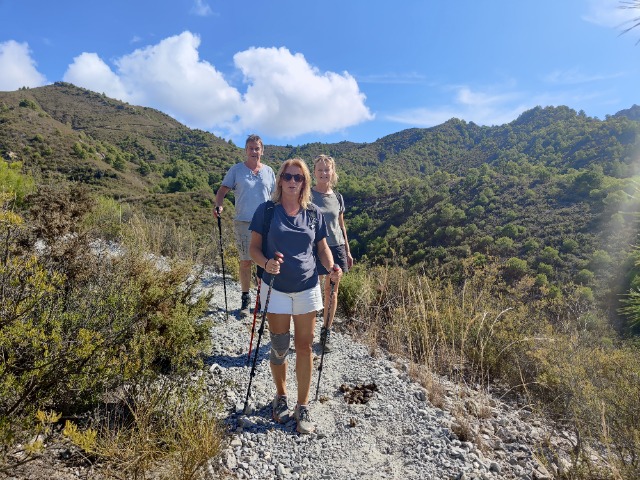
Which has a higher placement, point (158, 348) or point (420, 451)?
point (158, 348)

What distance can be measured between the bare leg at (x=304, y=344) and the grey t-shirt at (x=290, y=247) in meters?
0.23

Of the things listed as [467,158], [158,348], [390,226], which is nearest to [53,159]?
[390,226]

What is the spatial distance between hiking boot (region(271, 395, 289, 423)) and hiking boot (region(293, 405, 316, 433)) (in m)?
0.07

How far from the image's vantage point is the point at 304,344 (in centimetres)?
267

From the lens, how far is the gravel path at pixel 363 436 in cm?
236

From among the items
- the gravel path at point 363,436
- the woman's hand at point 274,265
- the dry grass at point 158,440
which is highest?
the woman's hand at point 274,265

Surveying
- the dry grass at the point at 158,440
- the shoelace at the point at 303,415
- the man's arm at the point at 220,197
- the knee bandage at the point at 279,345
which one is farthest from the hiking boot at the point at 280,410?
the man's arm at the point at 220,197

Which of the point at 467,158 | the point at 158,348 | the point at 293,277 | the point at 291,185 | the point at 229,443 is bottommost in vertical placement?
the point at 229,443

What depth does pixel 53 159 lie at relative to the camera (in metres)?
36.6

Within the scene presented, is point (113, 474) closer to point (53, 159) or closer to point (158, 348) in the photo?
point (158, 348)

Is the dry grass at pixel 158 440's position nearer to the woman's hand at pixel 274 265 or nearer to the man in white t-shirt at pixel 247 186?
the woman's hand at pixel 274 265

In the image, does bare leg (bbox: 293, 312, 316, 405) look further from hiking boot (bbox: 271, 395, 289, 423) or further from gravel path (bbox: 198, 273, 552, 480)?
gravel path (bbox: 198, 273, 552, 480)

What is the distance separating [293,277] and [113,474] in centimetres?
146

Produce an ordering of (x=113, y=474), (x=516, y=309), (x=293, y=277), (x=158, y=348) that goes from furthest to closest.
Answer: (x=516, y=309) < (x=158, y=348) < (x=293, y=277) < (x=113, y=474)
